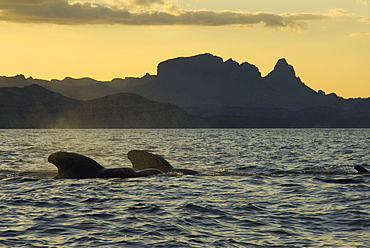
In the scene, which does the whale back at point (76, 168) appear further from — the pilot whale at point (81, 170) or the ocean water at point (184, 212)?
the ocean water at point (184, 212)

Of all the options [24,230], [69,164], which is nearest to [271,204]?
[24,230]

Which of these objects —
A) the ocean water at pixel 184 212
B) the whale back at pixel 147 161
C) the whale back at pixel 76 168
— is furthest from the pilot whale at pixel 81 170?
the whale back at pixel 147 161

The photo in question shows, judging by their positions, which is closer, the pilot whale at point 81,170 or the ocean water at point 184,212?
the ocean water at point 184,212

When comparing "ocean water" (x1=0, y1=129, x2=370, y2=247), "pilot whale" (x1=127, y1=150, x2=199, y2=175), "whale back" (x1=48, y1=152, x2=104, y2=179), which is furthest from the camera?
"pilot whale" (x1=127, y1=150, x2=199, y2=175)

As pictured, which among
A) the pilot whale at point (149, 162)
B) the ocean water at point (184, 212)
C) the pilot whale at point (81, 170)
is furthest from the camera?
the pilot whale at point (149, 162)

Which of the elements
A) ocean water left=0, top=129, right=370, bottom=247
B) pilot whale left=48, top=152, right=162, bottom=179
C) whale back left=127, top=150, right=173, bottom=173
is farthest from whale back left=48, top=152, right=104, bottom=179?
whale back left=127, top=150, right=173, bottom=173

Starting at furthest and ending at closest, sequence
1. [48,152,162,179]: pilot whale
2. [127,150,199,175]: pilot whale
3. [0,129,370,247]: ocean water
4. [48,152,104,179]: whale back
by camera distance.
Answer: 1. [127,150,199,175]: pilot whale
2. [48,152,104,179]: whale back
3. [48,152,162,179]: pilot whale
4. [0,129,370,247]: ocean water

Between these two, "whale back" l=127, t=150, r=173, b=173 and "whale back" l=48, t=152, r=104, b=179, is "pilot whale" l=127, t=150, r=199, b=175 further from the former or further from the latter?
"whale back" l=48, t=152, r=104, b=179

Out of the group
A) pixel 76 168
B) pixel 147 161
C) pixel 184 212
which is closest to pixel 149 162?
pixel 147 161

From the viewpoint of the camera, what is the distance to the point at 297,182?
29500mm

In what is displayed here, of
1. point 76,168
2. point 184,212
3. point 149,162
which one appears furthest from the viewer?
point 149,162

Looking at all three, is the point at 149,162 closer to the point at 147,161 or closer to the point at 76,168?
the point at 147,161

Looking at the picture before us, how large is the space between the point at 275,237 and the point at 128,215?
5.28 metres

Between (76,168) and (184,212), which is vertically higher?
(76,168)
